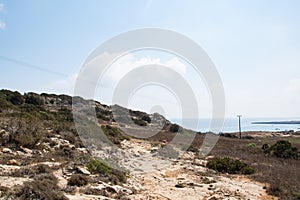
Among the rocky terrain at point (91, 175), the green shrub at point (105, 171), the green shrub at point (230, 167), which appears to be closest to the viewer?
the rocky terrain at point (91, 175)

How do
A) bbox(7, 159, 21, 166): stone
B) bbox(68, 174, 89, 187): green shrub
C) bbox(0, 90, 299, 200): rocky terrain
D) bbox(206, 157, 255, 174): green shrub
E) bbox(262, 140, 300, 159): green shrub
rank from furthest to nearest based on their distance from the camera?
bbox(262, 140, 300, 159): green shrub
bbox(206, 157, 255, 174): green shrub
bbox(7, 159, 21, 166): stone
bbox(68, 174, 89, 187): green shrub
bbox(0, 90, 299, 200): rocky terrain

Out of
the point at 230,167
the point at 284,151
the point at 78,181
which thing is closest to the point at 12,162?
the point at 78,181

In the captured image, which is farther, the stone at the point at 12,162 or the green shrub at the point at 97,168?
the green shrub at the point at 97,168

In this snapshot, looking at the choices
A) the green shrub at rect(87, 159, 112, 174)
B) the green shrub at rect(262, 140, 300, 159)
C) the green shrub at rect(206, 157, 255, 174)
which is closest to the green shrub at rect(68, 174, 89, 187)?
the green shrub at rect(87, 159, 112, 174)

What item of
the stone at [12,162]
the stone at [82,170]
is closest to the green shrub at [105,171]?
the stone at [82,170]

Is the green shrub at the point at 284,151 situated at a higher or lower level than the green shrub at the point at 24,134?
lower

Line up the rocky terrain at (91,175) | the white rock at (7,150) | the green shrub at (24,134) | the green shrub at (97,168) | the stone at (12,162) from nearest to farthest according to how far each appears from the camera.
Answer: the rocky terrain at (91,175)
the stone at (12,162)
the green shrub at (97,168)
the white rock at (7,150)
the green shrub at (24,134)

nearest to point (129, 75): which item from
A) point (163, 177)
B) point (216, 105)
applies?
point (216, 105)

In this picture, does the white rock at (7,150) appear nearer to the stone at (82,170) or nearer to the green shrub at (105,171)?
the green shrub at (105,171)

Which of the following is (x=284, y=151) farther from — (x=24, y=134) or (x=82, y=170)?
(x=24, y=134)

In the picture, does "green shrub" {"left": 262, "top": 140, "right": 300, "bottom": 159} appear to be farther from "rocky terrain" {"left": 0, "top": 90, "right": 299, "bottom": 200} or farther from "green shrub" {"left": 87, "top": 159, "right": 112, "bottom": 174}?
"green shrub" {"left": 87, "top": 159, "right": 112, "bottom": 174}

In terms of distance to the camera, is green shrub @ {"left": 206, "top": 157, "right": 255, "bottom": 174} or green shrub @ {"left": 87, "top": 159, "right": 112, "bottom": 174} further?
green shrub @ {"left": 206, "top": 157, "right": 255, "bottom": 174}

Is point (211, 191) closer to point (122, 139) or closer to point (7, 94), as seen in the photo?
point (122, 139)

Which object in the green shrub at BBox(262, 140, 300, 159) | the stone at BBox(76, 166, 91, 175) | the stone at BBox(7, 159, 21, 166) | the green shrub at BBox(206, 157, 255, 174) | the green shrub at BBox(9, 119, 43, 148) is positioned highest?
the green shrub at BBox(9, 119, 43, 148)
